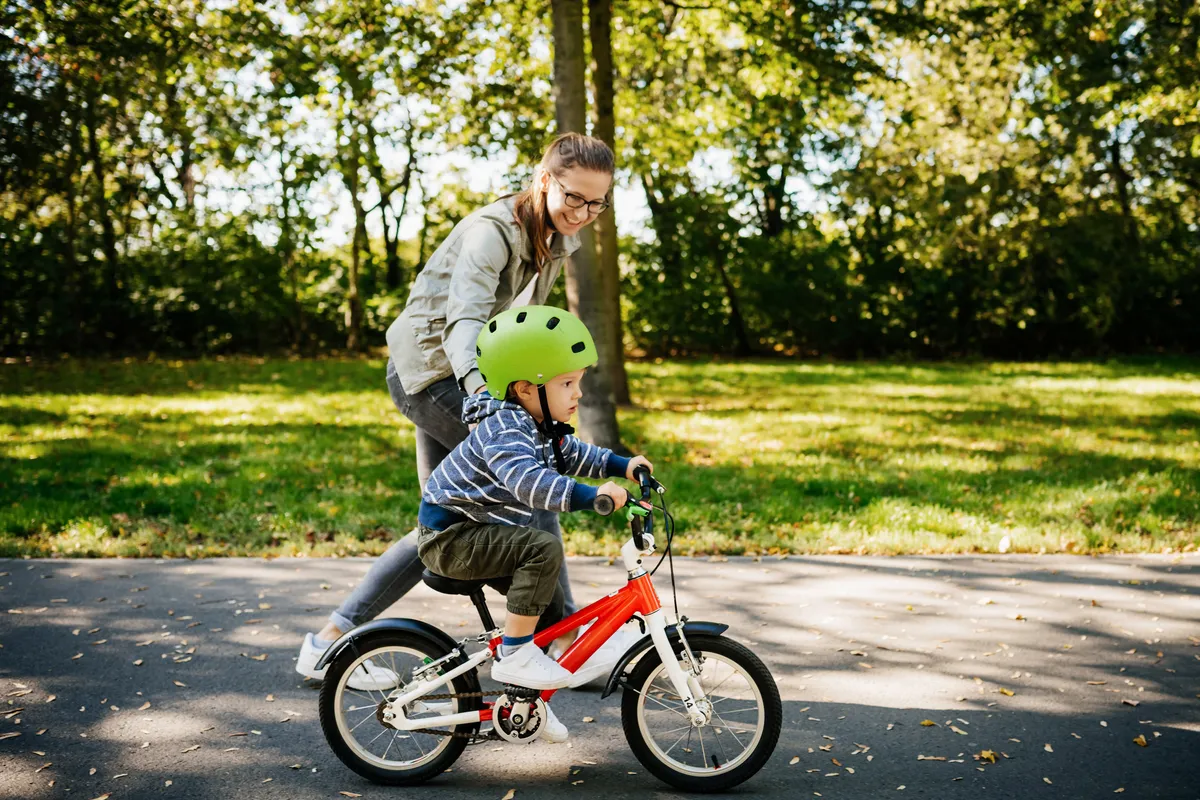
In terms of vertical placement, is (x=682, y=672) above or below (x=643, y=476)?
below

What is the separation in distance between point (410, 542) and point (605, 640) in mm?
933

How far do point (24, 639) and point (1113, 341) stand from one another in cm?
2249

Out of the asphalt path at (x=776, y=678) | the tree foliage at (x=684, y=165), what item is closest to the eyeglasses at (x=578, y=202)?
the asphalt path at (x=776, y=678)

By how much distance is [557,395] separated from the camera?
3.07 m

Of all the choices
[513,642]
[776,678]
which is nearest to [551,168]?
[513,642]

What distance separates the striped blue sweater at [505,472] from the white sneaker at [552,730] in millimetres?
656

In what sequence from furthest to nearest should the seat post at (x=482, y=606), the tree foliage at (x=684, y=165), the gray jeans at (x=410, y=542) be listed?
the tree foliage at (x=684, y=165), the gray jeans at (x=410, y=542), the seat post at (x=482, y=606)

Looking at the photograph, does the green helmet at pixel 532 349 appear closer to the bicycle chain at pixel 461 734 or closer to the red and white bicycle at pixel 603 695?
the red and white bicycle at pixel 603 695

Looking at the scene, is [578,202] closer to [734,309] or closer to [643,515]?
[643,515]

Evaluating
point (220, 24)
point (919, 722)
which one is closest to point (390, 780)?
point (919, 722)

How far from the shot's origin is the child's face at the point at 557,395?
3.05 meters

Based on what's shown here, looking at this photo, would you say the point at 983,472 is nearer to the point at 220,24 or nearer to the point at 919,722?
the point at 919,722

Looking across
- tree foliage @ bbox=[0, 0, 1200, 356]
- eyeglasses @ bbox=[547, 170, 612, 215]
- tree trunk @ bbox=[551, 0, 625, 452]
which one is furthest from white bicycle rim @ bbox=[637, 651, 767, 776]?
tree foliage @ bbox=[0, 0, 1200, 356]

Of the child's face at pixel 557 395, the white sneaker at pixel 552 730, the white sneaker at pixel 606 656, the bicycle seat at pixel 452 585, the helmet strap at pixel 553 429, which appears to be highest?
the child's face at pixel 557 395
